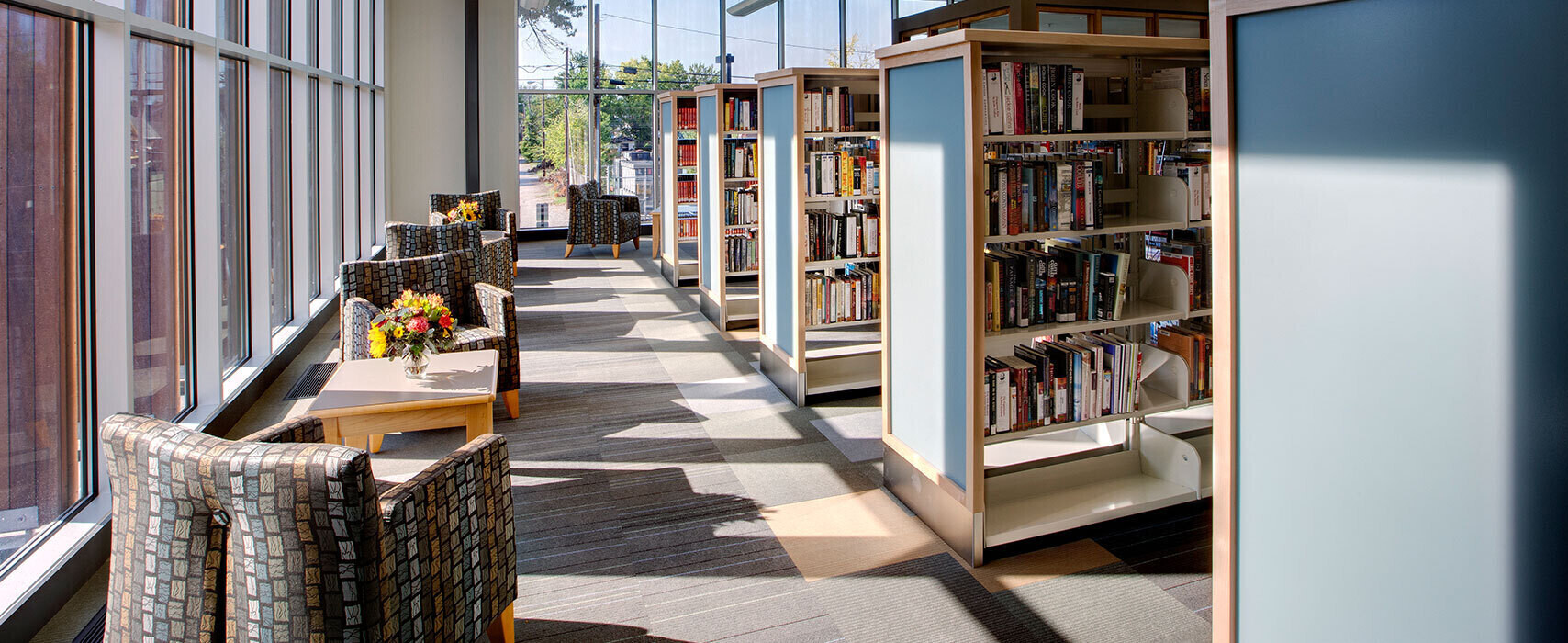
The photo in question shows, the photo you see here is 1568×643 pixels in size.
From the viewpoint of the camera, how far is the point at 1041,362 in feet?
12.8

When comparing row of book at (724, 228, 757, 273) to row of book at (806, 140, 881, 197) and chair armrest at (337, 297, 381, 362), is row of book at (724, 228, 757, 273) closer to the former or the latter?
row of book at (806, 140, 881, 197)

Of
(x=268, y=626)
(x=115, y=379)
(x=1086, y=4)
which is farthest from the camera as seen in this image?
(x=1086, y=4)

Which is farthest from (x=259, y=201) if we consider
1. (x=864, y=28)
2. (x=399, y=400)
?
(x=864, y=28)

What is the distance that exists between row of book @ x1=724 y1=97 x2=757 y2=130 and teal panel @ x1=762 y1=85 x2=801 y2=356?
199cm

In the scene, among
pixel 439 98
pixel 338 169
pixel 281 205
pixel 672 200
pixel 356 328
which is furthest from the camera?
pixel 439 98

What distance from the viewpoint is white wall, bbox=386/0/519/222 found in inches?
557

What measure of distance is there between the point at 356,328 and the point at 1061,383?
358 centimetres

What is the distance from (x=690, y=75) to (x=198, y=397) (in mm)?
11848

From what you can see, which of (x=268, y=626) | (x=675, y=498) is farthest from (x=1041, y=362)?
(x=268, y=626)

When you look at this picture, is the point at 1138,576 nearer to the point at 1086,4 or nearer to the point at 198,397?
the point at 198,397

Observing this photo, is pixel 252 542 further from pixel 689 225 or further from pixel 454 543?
pixel 689 225

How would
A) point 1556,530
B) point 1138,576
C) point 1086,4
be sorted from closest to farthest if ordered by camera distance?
point 1556,530 < point 1138,576 < point 1086,4

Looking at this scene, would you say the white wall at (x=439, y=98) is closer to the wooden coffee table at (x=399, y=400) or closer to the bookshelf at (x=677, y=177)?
the bookshelf at (x=677, y=177)

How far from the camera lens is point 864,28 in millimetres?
16562
